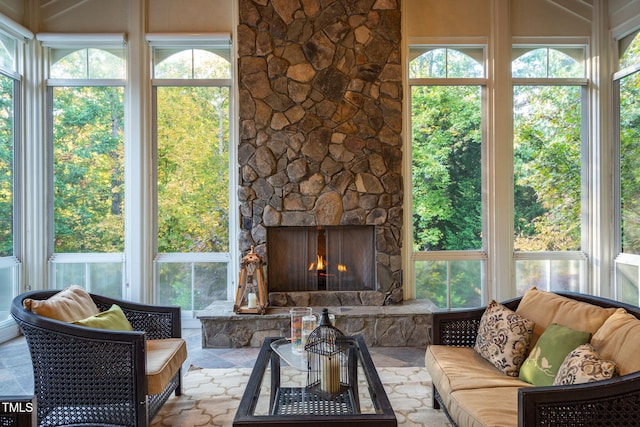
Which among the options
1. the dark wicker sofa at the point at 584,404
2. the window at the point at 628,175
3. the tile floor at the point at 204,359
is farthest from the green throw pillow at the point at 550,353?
the window at the point at 628,175

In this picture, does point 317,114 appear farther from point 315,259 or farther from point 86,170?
point 86,170

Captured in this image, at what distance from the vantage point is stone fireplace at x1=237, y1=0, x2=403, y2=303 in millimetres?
4102

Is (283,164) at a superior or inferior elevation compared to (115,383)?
superior

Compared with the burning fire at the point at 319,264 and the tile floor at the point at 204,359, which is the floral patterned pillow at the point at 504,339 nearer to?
the tile floor at the point at 204,359

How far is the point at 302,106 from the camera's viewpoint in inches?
162

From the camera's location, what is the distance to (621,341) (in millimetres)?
1803

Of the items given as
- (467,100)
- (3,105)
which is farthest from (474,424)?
(3,105)

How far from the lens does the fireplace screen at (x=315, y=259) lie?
4.30 meters

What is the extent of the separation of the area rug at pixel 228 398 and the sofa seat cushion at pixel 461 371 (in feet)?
1.19

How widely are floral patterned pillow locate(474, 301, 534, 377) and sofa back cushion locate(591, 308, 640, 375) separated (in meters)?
0.35

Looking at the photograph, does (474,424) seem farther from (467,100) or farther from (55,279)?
(55,279)

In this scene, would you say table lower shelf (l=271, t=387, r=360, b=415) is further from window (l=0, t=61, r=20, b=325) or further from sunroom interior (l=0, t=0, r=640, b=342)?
window (l=0, t=61, r=20, b=325)

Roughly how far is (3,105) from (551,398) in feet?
16.6

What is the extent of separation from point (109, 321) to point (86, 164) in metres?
2.68
